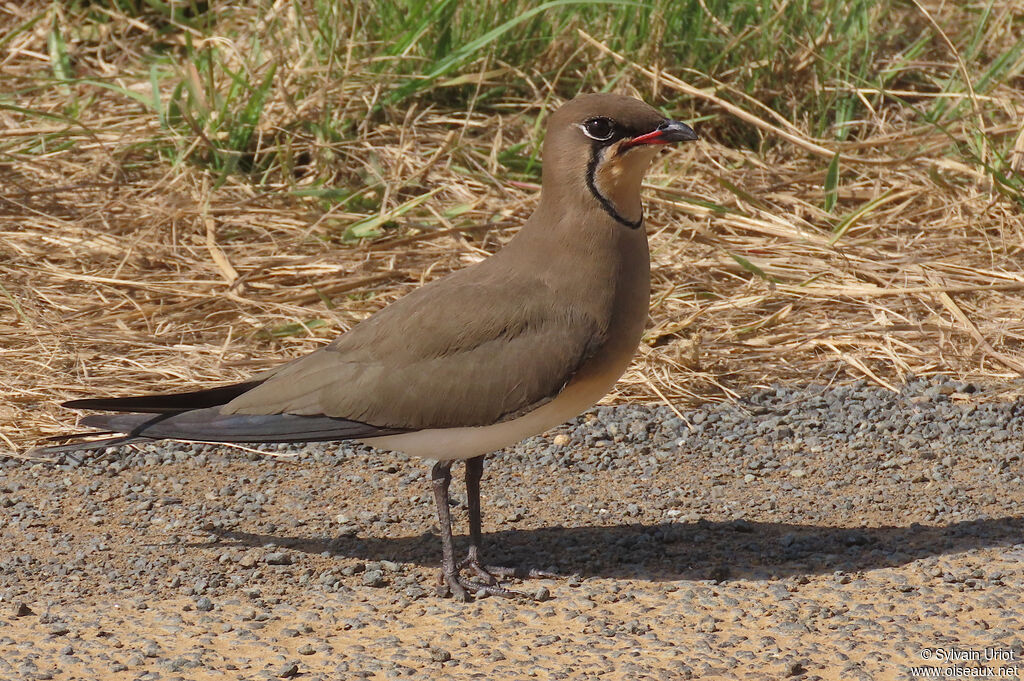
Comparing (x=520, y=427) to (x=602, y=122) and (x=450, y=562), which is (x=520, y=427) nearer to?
(x=450, y=562)

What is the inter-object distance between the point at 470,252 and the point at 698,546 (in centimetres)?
228

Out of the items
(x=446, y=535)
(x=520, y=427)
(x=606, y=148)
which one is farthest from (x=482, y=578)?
(x=606, y=148)

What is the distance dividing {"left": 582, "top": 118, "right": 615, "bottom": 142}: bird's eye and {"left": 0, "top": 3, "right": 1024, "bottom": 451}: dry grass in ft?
4.83

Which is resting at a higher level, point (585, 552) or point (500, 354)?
point (500, 354)

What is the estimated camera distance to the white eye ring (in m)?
3.79

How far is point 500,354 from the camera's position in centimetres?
376

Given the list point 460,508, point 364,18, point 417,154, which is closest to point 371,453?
point 460,508

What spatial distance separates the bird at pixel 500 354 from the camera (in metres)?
3.74

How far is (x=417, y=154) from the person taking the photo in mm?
6559

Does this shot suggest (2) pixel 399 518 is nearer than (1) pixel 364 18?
Yes

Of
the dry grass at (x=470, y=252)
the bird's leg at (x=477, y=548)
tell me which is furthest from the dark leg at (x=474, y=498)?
the dry grass at (x=470, y=252)

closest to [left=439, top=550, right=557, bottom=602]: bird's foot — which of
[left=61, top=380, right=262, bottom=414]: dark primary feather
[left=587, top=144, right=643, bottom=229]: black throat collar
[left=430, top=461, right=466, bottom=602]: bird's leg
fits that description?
[left=430, top=461, right=466, bottom=602]: bird's leg

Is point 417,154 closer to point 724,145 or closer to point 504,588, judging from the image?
point 724,145

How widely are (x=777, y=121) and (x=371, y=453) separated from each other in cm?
321
